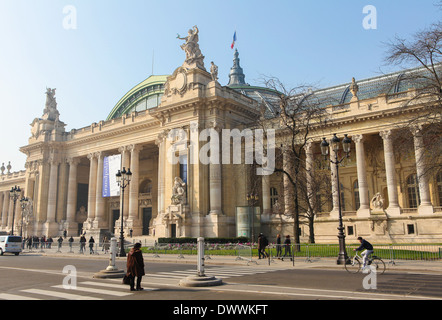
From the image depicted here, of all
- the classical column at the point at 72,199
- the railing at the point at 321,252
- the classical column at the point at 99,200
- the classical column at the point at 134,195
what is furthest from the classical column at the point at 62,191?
the railing at the point at 321,252

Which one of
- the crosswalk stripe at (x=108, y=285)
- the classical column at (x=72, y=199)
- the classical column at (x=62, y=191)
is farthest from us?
the classical column at (x=62, y=191)

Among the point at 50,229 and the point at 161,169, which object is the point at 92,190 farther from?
the point at 161,169

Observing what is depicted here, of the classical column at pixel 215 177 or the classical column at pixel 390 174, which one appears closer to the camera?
the classical column at pixel 390 174

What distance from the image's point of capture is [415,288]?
39.5 ft

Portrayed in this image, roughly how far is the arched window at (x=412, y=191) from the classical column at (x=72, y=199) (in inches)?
1810

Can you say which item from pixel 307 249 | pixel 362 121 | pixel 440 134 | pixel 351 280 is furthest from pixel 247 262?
pixel 362 121

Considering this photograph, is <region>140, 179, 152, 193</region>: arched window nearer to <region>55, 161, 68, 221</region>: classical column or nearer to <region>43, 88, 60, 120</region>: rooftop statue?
<region>55, 161, 68, 221</region>: classical column

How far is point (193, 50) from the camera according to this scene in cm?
4466

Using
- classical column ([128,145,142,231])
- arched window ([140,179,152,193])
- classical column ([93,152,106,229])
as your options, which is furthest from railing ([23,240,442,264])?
arched window ([140,179,152,193])

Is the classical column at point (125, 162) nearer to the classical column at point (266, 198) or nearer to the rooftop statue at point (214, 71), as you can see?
the rooftop statue at point (214, 71)

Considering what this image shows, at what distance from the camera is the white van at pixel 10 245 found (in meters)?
37.6

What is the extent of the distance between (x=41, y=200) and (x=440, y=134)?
55848 mm

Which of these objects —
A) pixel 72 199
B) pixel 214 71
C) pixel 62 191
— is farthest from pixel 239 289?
pixel 62 191
